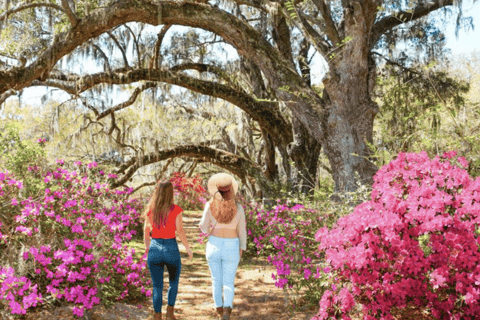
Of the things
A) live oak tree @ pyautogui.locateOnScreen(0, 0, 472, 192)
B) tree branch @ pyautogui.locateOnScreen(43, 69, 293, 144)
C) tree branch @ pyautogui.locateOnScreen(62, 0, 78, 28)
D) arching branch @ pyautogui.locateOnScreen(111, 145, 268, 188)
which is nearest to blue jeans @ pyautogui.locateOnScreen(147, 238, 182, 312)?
live oak tree @ pyautogui.locateOnScreen(0, 0, 472, 192)

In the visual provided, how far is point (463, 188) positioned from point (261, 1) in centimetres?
549

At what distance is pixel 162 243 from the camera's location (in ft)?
13.7

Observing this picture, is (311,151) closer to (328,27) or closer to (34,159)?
(328,27)

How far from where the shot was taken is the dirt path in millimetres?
4809

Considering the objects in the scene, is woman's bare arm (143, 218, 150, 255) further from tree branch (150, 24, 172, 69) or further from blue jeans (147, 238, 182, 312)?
tree branch (150, 24, 172, 69)

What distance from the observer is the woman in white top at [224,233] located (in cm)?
403

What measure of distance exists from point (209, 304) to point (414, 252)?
11.3 feet

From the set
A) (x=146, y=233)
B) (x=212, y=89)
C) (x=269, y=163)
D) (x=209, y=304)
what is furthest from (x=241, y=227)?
(x=269, y=163)

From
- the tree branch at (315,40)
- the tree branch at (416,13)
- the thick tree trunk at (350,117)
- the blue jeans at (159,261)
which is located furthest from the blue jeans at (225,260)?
the tree branch at (416,13)

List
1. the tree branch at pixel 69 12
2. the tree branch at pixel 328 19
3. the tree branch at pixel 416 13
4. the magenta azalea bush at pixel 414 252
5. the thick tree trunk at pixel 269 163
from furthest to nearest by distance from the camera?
1. the thick tree trunk at pixel 269 163
2. the tree branch at pixel 416 13
3. the tree branch at pixel 328 19
4. the tree branch at pixel 69 12
5. the magenta azalea bush at pixel 414 252

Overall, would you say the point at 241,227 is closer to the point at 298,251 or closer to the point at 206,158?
the point at 298,251

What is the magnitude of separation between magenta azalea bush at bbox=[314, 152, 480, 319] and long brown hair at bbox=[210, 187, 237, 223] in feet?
3.46

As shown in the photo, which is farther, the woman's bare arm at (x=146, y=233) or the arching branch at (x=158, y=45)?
the arching branch at (x=158, y=45)

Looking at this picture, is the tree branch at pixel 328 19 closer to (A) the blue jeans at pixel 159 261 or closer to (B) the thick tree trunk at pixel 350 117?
(B) the thick tree trunk at pixel 350 117
